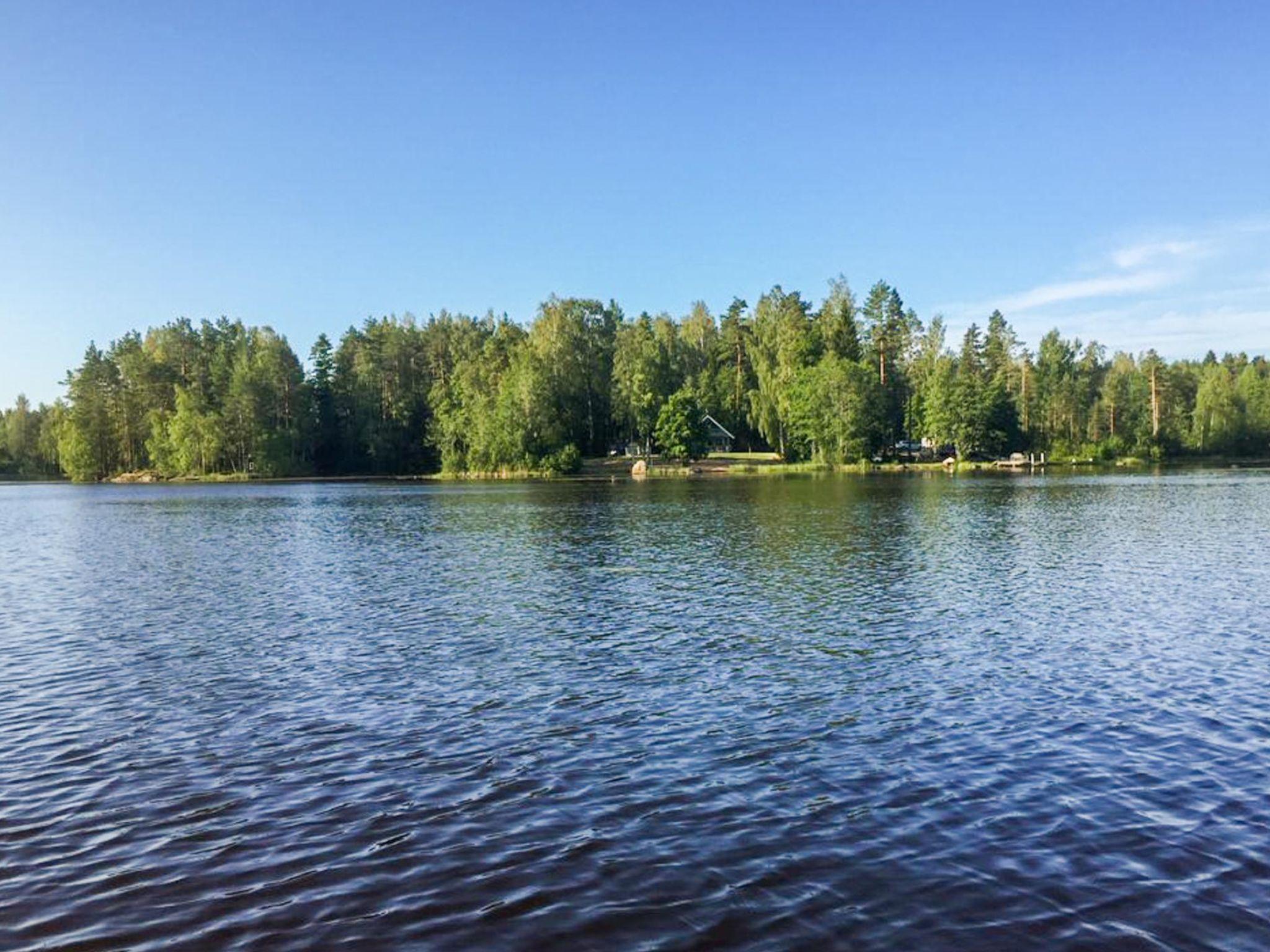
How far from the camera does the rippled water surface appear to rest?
30.4ft

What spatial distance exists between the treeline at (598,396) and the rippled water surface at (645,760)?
109067 millimetres

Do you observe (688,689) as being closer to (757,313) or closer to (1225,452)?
(757,313)

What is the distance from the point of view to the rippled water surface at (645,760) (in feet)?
30.4

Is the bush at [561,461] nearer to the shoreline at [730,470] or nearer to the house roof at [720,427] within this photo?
the shoreline at [730,470]

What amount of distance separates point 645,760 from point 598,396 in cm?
14378

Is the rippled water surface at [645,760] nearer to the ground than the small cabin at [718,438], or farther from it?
nearer to the ground

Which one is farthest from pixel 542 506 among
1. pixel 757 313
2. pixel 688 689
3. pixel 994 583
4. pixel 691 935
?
pixel 757 313

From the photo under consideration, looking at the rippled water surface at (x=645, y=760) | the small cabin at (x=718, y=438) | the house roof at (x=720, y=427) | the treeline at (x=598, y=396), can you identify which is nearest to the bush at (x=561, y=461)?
the treeline at (x=598, y=396)

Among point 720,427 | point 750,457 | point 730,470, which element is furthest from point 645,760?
point 720,427

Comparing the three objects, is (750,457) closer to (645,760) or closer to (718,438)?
(718,438)

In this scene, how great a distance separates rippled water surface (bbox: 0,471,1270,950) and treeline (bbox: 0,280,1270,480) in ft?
358

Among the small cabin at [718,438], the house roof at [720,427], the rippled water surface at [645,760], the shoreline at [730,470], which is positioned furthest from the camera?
the house roof at [720,427]

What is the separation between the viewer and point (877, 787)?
12.7m

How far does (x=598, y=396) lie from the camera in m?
156
